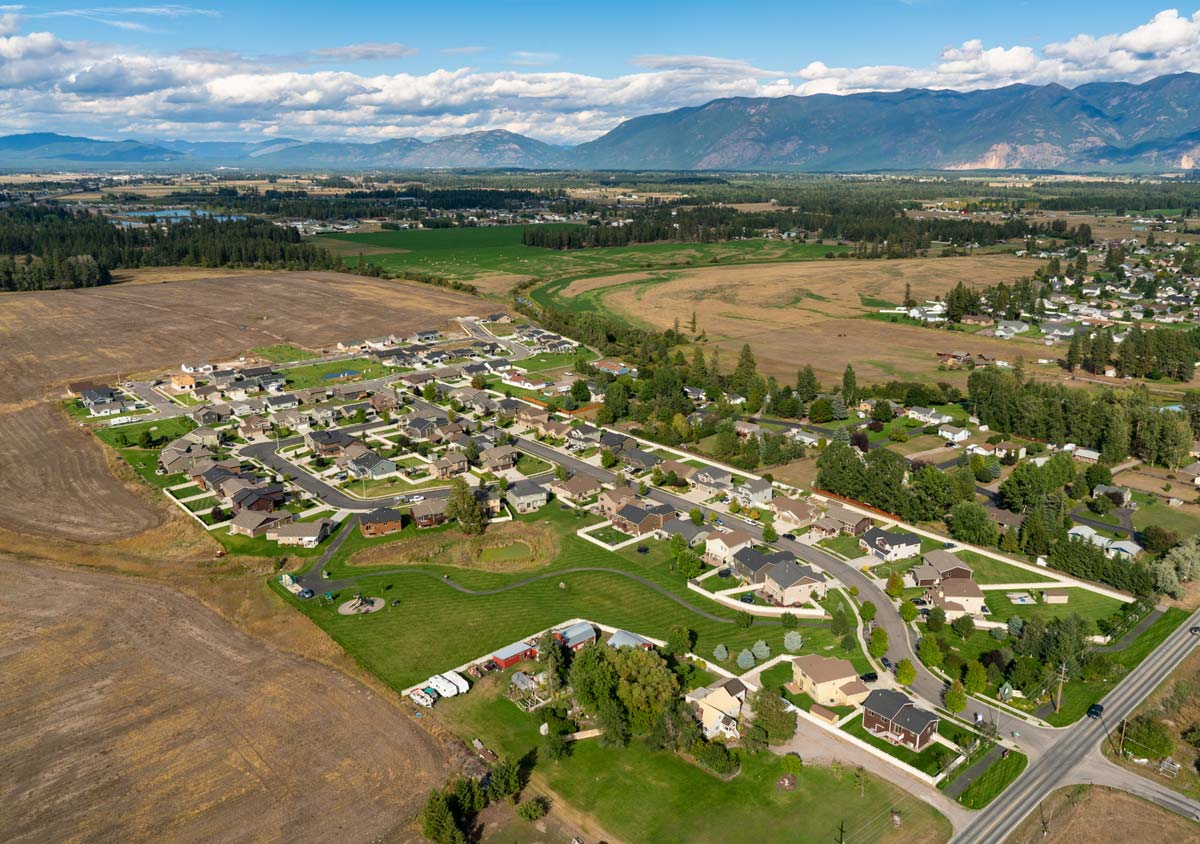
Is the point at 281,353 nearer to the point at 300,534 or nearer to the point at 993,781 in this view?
the point at 300,534

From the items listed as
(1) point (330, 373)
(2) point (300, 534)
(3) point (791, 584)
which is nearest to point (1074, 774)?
(3) point (791, 584)

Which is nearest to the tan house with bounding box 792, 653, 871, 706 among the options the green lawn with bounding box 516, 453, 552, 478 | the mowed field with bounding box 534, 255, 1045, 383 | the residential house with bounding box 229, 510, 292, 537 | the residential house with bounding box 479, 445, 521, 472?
the green lawn with bounding box 516, 453, 552, 478

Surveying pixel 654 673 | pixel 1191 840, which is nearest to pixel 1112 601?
pixel 1191 840

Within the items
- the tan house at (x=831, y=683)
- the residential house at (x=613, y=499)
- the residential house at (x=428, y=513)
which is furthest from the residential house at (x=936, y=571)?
the residential house at (x=428, y=513)

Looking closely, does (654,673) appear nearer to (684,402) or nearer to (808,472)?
(808,472)

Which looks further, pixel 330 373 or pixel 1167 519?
pixel 330 373
